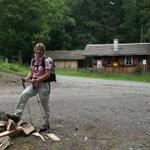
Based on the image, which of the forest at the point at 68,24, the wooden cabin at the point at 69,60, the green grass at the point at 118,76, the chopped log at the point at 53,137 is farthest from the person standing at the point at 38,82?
the wooden cabin at the point at 69,60

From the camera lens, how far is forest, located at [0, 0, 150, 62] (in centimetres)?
7262

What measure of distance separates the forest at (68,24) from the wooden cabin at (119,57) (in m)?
2.85

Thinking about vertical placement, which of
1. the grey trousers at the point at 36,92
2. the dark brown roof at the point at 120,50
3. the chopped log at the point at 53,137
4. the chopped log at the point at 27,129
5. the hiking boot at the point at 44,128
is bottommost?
the dark brown roof at the point at 120,50

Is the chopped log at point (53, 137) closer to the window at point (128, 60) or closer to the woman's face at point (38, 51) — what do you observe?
the woman's face at point (38, 51)

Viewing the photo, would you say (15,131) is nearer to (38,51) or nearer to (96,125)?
(38,51)

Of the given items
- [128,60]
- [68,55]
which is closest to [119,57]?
[128,60]

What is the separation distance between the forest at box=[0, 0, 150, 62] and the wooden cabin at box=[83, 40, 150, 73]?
2.85 meters

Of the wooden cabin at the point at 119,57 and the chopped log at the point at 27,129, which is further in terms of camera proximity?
the wooden cabin at the point at 119,57

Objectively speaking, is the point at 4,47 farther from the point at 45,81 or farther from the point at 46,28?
the point at 45,81

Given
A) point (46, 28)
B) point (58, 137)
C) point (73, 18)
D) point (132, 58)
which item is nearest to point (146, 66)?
point (132, 58)

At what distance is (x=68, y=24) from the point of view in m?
91.7

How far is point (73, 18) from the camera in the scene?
95.1 meters

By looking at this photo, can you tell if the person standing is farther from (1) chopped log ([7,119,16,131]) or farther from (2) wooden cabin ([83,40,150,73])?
(2) wooden cabin ([83,40,150,73])

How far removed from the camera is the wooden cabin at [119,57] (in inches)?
2522
